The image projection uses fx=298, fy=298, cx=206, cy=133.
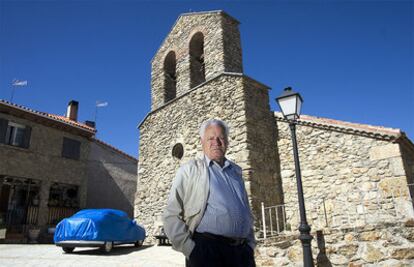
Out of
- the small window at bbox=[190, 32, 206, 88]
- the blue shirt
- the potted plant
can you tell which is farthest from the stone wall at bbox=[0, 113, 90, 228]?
the blue shirt

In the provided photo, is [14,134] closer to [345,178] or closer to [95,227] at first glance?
[95,227]

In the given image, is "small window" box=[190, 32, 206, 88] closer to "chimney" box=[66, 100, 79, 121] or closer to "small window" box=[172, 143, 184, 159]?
"small window" box=[172, 143, 184, 159]

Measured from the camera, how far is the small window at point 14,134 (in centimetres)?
1403

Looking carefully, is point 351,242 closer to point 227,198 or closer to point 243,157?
point 243,157

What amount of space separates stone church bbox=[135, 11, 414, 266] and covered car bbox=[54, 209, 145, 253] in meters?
1.96

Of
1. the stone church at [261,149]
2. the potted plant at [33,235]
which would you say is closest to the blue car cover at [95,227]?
the stone church at [261,149]

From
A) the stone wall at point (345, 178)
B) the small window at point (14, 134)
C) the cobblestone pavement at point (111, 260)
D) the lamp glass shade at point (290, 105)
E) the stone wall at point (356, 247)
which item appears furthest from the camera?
the small window at point (14, 134)

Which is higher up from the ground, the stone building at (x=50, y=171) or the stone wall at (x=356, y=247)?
the stone building at (x=50, y=171)

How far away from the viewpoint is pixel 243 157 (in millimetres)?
8203

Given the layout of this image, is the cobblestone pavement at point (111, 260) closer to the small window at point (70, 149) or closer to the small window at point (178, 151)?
the small window at point (178, 151)

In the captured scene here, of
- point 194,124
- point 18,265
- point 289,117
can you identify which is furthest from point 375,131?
point 18,265

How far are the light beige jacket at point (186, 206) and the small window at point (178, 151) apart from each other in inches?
328

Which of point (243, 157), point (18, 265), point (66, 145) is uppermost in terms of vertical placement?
point (66, 145)

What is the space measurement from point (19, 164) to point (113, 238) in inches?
353
